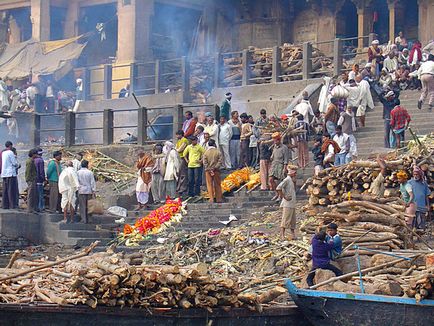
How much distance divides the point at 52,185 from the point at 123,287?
33.4ft

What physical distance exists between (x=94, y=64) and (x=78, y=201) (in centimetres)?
1677

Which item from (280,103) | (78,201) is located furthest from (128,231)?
(280,103)

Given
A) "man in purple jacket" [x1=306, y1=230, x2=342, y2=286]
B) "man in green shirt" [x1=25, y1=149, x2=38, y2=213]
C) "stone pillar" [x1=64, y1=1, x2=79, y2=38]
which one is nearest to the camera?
"man in purple jacket" [x1=306, y1=230, x2=342, y2=286]

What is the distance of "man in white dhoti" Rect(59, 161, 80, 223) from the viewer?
23.9 m

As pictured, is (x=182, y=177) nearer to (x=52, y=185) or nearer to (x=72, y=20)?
(x=52, y=185)

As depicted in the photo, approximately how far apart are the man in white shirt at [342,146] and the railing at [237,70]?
20.8 feet

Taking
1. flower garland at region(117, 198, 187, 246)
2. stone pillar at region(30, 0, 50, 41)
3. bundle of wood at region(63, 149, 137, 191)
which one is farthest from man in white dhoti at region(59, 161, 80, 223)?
stone pillar at region(30, 0, 50, 41)

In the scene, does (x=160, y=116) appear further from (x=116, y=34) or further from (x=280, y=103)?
(x=116, y=34)

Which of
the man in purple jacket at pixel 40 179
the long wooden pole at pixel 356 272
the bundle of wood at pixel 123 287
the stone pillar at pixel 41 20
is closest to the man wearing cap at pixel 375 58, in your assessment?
the man in purple jacket at pixel 40 179

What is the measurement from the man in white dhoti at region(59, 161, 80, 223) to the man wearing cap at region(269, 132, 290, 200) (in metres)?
4.03

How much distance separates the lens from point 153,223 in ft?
77.7

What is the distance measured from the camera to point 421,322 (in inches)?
606

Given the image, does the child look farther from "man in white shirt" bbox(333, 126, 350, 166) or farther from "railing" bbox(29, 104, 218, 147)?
"railing" bbox(29, 104, 218, 147)

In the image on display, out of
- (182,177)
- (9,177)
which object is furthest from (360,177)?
(9,177)
